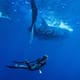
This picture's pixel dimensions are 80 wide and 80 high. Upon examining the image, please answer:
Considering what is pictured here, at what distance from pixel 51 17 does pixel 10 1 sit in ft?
11.1

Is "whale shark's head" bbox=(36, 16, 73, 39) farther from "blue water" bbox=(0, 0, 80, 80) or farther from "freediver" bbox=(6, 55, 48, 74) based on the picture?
"freediver" bbox=(6, 55, 48, 74)

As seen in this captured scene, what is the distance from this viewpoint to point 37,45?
2614 cm

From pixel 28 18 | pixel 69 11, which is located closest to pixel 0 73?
pixel 28 18

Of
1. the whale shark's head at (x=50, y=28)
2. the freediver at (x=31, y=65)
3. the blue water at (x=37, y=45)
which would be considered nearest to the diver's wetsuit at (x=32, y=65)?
the freediver at (x=31, y=65)

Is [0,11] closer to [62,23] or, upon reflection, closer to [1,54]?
[62,23]

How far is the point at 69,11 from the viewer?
16453 mm

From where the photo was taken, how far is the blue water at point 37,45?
1619 centimetres

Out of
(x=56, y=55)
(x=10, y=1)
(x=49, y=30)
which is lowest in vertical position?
(x=49, y=30)

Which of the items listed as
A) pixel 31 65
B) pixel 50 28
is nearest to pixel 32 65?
pixel 31 65

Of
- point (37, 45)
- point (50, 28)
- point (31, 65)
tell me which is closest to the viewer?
point (31, 65)

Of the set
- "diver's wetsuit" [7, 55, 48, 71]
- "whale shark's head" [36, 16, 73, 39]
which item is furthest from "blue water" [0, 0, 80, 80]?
"diver's wetsuit" [7, 55, 48, 71]

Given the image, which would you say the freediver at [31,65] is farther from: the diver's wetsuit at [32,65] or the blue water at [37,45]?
the blue water at [37,45]

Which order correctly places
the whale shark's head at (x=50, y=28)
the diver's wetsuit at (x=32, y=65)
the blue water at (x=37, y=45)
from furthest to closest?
the whale shark's head at (x=50, y=28)
the blue water at (x=37, y=45)
the diver's wetsuit at (x=32, y=65)

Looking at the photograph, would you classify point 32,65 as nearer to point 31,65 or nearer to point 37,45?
point 31,65
